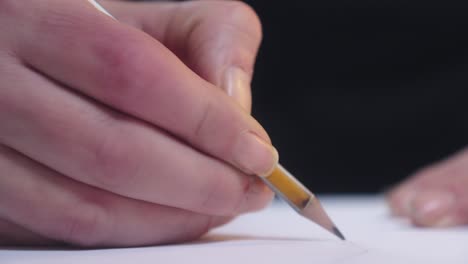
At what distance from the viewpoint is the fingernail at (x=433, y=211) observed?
71 cm

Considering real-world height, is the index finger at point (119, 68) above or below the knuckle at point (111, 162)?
above

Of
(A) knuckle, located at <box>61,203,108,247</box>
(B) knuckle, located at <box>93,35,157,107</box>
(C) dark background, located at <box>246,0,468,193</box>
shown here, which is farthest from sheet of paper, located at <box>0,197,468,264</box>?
(C) dark background, located at <box>246,0,468,193</box>

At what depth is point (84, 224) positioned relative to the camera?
0.46 m

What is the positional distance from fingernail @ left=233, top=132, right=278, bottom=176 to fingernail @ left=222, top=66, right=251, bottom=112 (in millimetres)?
49

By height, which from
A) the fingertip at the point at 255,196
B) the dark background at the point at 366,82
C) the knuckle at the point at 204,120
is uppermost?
the knuckle at the point at 204,120

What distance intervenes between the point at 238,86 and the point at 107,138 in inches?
5.3

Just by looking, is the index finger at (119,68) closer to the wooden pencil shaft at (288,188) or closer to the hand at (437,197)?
the wooden pencil shaft at (288,188)

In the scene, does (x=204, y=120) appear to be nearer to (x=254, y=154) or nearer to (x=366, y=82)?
(x=254, y=154)

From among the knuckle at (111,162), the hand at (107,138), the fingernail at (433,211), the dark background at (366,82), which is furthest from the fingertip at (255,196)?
the dark background at (366,82)

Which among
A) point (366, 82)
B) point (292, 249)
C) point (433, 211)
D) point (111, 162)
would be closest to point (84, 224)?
point (111, 162)

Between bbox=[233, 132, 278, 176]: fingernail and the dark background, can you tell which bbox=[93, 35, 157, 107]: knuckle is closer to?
bbox=[233, 132, 278, 176]: fingernail

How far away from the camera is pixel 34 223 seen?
0.46 metres

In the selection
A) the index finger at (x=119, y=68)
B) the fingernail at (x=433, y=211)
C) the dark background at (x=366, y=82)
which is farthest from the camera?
the dark background at (x=366, y=82)

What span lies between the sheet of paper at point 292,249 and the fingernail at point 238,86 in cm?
13
